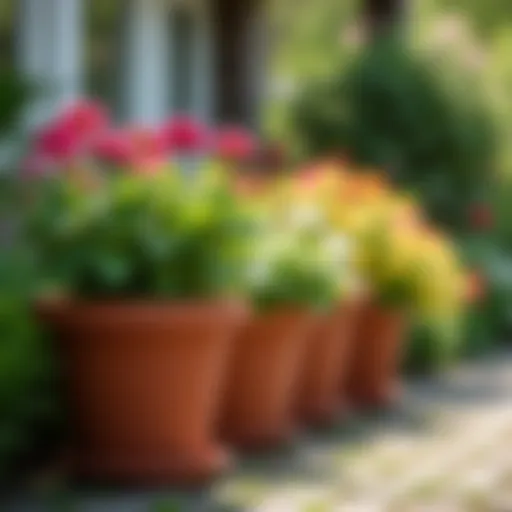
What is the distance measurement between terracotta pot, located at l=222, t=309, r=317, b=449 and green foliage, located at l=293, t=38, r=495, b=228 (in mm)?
5248

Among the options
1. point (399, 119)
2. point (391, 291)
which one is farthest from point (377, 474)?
point (399, 119)

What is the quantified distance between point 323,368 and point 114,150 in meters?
1.56

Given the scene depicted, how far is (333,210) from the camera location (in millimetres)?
9281

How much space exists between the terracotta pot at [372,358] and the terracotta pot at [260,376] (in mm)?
1507

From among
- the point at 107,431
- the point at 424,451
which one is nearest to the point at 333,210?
the point at 424,451

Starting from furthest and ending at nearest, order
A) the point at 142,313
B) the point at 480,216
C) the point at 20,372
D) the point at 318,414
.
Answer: the point at 480,216 → the point at 318,414 → the point at 142,313 → the point at 20,372

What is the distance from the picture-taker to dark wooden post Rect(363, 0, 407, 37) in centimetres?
1491

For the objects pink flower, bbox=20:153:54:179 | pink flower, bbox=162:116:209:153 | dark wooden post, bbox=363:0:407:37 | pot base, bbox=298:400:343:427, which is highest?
dark wooden post, bbox=363:0:407:37

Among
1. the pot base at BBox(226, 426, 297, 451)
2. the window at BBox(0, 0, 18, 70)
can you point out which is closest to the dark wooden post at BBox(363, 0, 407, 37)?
the window at BBox(0, 0, 18, 70)

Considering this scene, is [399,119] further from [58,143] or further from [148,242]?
[148,242]

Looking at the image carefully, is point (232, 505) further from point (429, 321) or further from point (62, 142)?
point (429, 321)

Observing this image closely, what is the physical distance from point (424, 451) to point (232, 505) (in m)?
1.61

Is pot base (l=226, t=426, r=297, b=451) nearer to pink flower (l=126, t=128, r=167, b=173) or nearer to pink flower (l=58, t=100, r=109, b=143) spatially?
pink flower (l=126, t=128, r=167, b=173)

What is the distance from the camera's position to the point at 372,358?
972cm
